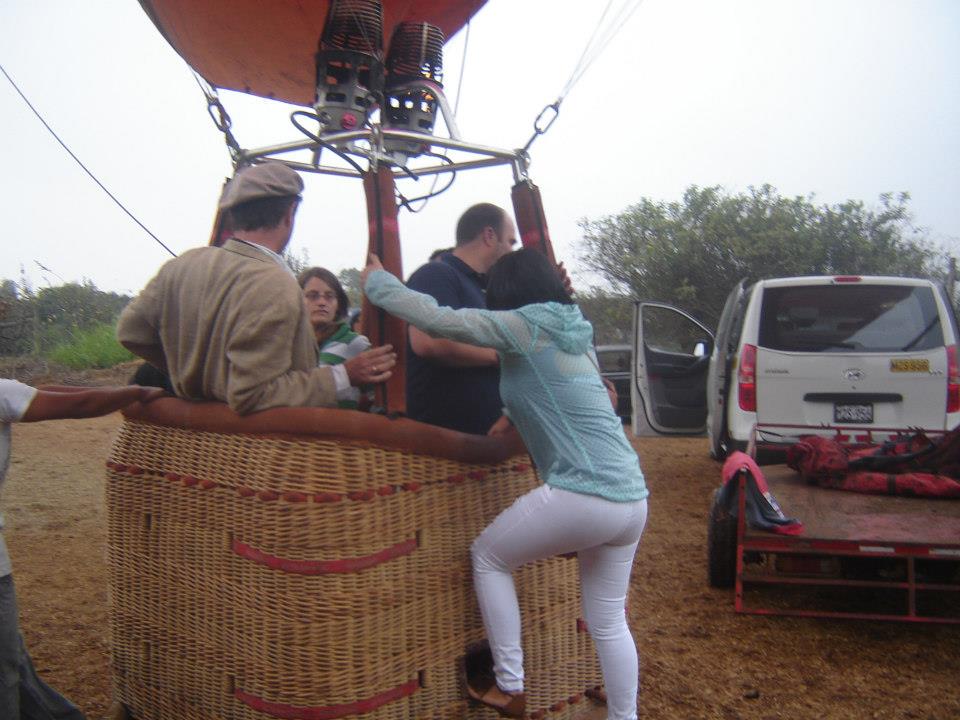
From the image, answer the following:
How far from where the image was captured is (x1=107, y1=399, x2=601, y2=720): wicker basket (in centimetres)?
255

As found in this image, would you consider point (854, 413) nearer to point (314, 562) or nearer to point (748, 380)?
point (748, 380)

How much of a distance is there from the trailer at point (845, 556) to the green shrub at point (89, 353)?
1443cm

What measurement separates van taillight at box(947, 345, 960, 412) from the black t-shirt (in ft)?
16.3

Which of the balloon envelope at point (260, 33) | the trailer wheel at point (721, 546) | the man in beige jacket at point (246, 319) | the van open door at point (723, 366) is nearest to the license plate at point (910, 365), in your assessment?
the van open door at point (723, 366)

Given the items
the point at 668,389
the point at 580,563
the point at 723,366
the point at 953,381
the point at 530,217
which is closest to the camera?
the point at 580,563

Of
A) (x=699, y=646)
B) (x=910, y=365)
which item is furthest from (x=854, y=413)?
(x=699, y=646)

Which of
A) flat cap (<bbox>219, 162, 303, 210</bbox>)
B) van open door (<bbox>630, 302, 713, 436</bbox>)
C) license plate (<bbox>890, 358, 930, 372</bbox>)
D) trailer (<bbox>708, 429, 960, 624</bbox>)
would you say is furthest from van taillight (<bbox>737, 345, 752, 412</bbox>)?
flat cap (<bbox>219, 162, 303, 210</bbox>)

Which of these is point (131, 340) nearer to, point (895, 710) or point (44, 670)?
point (44, 670)

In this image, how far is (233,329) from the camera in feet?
8.74

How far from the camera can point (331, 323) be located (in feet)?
13.1

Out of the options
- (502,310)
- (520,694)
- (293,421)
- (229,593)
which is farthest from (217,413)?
(520,694)

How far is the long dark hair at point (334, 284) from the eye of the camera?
4.08 m

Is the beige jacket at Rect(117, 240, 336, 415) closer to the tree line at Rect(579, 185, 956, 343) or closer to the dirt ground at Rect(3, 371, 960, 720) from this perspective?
the dirt ground at Rect(3, 371, 960, 720)

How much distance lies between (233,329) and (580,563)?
1356 mm
